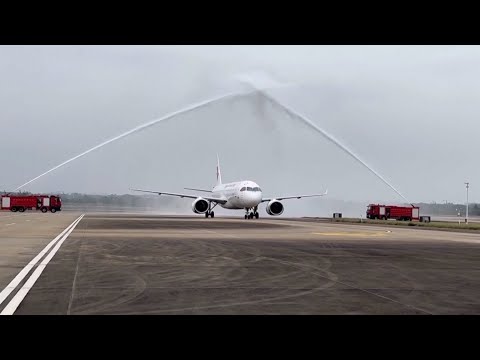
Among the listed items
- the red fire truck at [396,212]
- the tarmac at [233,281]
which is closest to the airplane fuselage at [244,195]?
the red fire truck at [396,212]

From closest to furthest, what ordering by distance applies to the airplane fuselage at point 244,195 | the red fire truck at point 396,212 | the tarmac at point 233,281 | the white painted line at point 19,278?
the tarmac at point 233,281 < the white painted line at point 19,278 < the airplane fuselage at point 244,195 < the red fire truck at point 396,212

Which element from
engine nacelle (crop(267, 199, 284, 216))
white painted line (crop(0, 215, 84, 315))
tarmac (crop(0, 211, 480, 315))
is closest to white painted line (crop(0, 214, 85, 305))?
tarmac (crop(0, 211, 480, 315))

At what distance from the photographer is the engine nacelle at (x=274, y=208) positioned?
220 ft

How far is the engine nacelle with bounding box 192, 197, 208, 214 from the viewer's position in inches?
2694

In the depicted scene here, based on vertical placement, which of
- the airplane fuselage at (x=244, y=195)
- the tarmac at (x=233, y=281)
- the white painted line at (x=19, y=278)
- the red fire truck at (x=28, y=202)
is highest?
the airplane fuselage at (x=244, y=195)

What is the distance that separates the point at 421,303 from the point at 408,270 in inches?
228

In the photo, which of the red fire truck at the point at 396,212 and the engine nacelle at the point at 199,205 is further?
the red fire truck at the point at 396,212

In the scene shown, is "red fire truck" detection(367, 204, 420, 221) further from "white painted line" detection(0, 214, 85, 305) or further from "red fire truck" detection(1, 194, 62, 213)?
"white painted line" detection(0, 214, 85, 305)

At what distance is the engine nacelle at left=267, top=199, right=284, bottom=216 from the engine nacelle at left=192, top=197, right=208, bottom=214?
792 cm

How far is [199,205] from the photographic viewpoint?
68938mm

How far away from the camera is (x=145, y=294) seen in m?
11.0

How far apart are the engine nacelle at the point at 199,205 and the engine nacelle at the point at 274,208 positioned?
7.92 meters

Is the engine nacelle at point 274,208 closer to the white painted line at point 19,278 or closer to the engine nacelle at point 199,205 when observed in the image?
the engine nacelle at point 199,205
